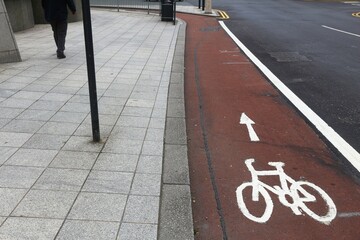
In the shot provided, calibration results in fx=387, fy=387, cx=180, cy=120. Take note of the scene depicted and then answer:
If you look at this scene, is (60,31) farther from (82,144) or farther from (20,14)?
(82,144)

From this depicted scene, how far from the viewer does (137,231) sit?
10.6 ft

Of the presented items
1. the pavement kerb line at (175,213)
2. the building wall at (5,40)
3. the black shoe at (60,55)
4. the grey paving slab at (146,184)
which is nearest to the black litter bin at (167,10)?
the black shoe at (60,55)

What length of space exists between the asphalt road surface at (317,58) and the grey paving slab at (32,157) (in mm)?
3961

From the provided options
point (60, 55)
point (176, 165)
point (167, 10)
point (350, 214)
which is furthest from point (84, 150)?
point (167, 10)

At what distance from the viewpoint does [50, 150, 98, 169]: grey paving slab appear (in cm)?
424

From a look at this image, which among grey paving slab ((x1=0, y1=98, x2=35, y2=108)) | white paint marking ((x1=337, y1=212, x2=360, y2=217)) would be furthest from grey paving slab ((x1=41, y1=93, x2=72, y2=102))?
white paint marking ((x1=337, y1=212, x2=360, y2=217))

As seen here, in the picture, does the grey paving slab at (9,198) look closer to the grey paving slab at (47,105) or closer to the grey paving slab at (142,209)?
the grey paving slab at (142,209)

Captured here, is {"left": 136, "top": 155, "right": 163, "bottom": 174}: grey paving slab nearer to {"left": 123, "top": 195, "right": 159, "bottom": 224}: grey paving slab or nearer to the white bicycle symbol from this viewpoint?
{"left": 123, "top": 195, "right": 159, "bottom": 224}: grey paving slab

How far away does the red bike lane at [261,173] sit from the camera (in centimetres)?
355

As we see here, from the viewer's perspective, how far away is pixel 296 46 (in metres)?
12.7

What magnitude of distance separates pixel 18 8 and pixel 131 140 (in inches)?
397

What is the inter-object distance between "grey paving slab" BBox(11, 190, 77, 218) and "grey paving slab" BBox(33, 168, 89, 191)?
0.10 m

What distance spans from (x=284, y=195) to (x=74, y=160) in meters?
2.32

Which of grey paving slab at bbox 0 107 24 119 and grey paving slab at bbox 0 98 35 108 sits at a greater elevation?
grey paving slab at bbox 0 107 24 119
